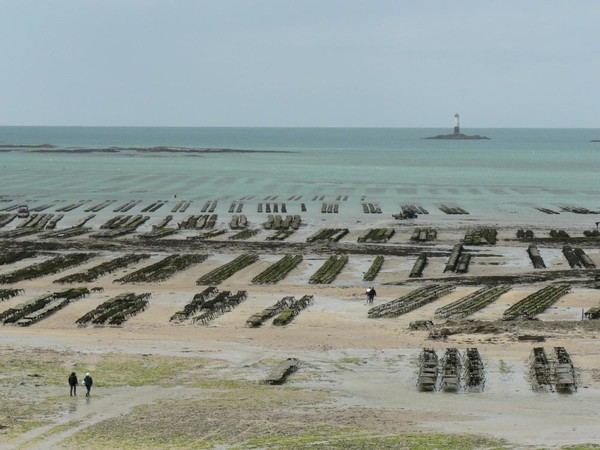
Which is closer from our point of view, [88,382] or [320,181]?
[88,382]

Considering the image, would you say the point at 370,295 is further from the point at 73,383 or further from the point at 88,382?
the point at 73,383

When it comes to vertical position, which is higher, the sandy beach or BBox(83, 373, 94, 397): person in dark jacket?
BBox(83, 373, 94, 397): person in dark jacket

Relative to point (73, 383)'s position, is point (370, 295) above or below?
below

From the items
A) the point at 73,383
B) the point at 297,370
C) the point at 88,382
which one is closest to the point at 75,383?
the point at 73,383

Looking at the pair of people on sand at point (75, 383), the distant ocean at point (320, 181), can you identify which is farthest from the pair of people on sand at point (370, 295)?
the distant ocean at point (320, 181)

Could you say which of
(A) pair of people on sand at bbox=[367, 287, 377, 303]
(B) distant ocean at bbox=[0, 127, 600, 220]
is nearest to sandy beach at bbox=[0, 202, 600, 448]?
(A) pair of people on sand at bbox=[367, 287, 377, 303]

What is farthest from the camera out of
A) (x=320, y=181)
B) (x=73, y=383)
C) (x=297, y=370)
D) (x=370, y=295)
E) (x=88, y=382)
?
(x=320, y=181)

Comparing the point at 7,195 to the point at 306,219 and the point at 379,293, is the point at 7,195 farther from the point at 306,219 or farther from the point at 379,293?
the point at 379,293

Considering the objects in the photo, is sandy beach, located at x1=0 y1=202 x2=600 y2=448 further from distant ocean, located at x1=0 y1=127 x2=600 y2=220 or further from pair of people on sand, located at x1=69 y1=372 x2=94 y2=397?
distant ocean, located at x1=0 y1=127 x2=600 y2=220

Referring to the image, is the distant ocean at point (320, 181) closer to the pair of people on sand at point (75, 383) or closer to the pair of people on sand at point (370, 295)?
the pair of people on sand at point (370, 295)

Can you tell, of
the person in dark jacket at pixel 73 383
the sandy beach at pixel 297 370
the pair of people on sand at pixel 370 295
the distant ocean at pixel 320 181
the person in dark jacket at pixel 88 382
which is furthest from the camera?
the distant ocean at pixel 320 181
